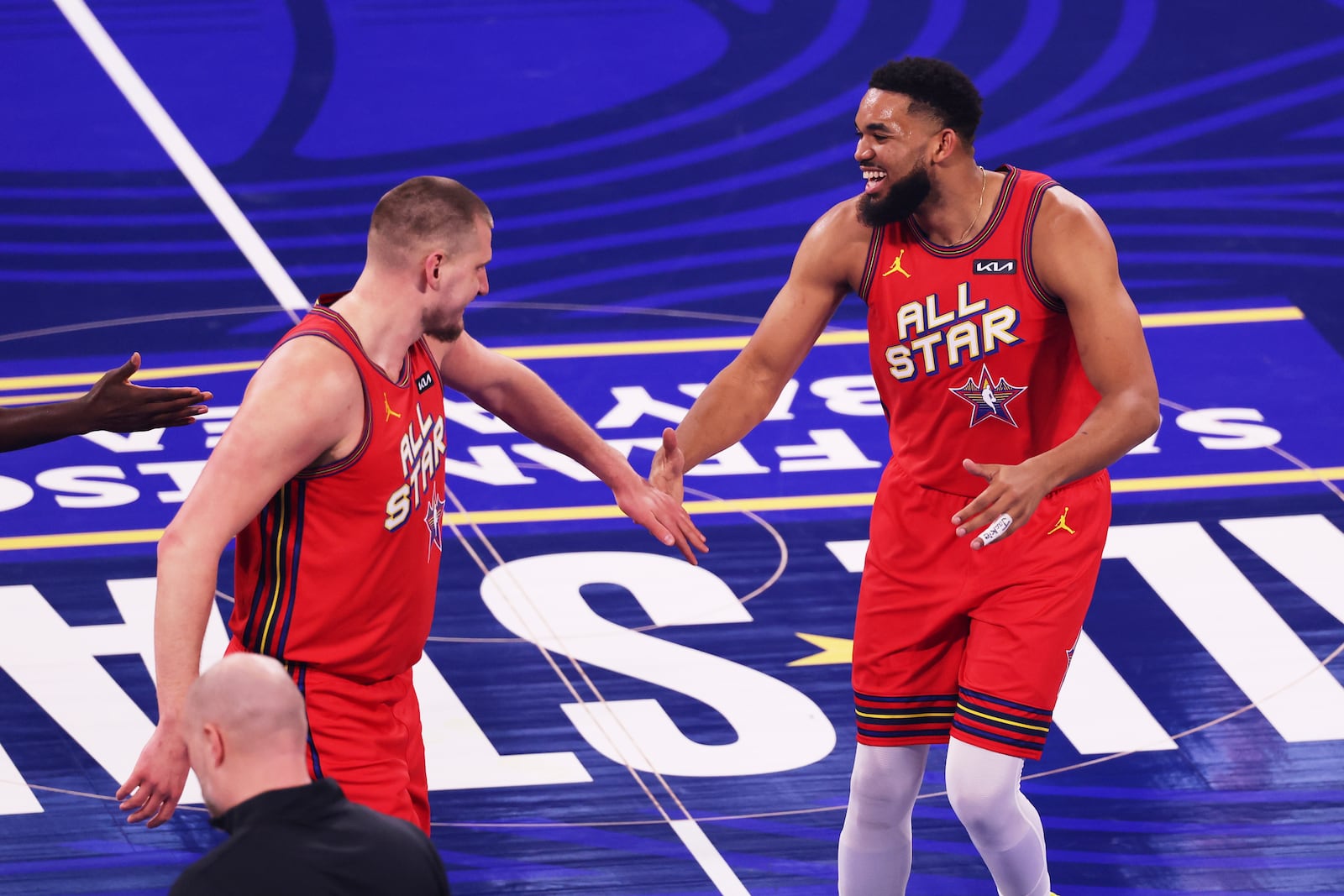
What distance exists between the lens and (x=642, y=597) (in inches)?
245

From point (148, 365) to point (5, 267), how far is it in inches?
56.4

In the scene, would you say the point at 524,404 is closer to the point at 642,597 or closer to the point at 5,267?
the point at 642,597

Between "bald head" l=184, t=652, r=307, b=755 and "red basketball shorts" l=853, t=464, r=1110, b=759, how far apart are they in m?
2.01

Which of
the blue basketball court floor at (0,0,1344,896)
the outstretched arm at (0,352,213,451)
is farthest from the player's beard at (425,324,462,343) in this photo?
the outstretched arm at (0,352,213,451)

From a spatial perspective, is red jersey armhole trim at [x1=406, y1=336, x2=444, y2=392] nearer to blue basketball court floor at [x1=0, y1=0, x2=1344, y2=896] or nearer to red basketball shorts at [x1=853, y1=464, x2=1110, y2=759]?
blue basketball court floor at [x1=0, y1=0, x2=1344, y2=896]

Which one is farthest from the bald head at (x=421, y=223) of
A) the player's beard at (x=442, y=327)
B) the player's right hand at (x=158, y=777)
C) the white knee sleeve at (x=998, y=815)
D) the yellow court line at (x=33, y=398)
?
the yellow court line at (x=33, y=398)

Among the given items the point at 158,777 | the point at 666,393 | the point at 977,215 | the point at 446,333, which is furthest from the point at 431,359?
the point at 666,393

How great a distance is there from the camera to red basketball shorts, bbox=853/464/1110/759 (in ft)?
14.1

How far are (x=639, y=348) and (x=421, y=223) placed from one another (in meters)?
4.01

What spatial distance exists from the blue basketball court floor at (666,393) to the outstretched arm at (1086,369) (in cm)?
132

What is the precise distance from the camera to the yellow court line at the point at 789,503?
22.0 ft

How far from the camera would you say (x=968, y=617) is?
4.48 m

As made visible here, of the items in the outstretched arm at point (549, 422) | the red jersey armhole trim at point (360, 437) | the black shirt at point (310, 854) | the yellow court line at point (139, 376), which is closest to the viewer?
the black shirt at point (310, 854)

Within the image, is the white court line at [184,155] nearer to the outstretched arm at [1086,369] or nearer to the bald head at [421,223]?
the bald head at [421,223]
